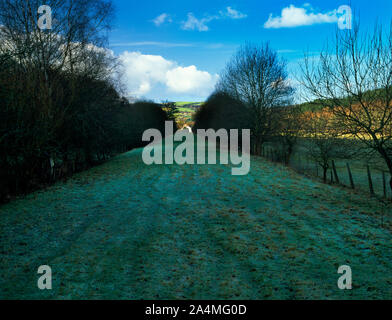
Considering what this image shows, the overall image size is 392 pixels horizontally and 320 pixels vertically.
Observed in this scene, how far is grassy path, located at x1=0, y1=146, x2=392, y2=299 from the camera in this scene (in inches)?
171

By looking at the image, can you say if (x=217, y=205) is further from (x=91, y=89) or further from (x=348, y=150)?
(x=91, y=89)

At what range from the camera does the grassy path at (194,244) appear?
14.3 feet

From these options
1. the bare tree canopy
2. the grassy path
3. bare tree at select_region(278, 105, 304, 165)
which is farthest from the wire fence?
the bare tree canopy

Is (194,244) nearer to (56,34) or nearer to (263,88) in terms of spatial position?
(56,34)

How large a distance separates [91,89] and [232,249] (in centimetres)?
1405

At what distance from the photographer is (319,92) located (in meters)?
9.97

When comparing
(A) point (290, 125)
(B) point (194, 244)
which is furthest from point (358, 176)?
(B) point (194, 244)

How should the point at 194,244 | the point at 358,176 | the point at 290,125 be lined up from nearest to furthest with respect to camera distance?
the point at 194,244 → the point at 358,176 → the point at 290,125

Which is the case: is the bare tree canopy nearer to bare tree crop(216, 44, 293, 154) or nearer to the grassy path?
the grassy path

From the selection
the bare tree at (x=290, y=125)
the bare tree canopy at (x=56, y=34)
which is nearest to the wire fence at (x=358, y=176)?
the bare tree at (x=290, y=125)

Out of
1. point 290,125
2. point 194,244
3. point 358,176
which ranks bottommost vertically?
point 358,176

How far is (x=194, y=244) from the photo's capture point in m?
6.15

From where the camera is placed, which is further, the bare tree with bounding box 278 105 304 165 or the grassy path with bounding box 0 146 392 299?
the bare tree with bounding box 278 105 304 165
